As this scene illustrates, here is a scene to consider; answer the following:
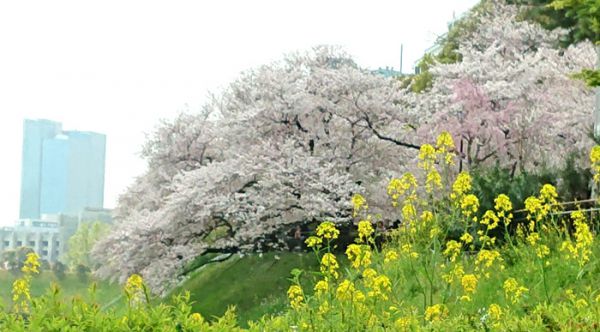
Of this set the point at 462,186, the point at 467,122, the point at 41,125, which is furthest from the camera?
the point at 41,125

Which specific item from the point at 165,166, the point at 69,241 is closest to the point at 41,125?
the point at 69,241

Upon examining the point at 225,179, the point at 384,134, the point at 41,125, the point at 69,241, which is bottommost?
the point at 69,241

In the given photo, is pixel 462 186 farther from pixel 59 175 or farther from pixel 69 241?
pixel 59 175

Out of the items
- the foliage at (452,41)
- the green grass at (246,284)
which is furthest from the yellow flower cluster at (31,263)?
the foliage at (452,41)

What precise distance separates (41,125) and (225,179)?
219ft

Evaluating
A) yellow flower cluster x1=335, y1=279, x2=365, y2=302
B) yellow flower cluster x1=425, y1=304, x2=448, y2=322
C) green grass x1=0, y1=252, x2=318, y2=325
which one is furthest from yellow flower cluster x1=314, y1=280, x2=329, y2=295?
green grass x1=0, y1=252, x2=318, y2=325

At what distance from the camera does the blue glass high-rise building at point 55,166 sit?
3123 inches

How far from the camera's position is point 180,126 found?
83.2ft

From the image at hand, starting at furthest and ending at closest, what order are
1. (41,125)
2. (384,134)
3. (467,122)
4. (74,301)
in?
(41,125)
(384,134)
(467,122)
(74,301)

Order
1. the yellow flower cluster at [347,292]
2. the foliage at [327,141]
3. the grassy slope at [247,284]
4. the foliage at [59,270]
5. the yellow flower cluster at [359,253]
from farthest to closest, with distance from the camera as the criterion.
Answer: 1. the foliage at [59,270]
2. the grassy slope at [247,284]
3. the foliage at [327,141]
4. the yellow flower cluster at [359,253]
5. the yellow flower cluster at [347,292]

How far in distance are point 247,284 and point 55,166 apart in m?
66.4

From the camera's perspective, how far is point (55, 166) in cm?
8438

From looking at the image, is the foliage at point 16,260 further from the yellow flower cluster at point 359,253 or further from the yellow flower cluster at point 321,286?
the yellow flower cluster at point 359,253

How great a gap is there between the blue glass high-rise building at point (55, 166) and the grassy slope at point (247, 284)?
5375 cm
